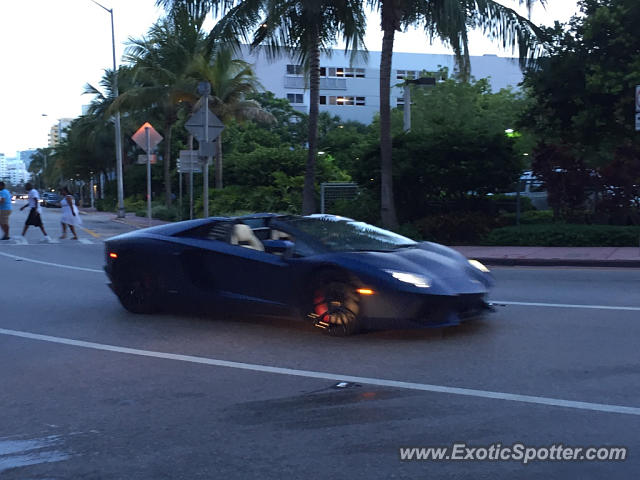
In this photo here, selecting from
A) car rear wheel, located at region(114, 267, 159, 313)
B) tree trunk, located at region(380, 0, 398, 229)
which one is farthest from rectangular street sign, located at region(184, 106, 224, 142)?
car rear wheel, located at region(114, 267, 159, 313)

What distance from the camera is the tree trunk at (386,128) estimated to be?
20062 mm

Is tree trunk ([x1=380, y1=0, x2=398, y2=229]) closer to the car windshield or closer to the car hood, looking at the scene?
the car windshield

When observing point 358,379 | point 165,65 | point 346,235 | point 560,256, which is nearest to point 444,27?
point 560,256

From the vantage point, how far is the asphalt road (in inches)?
175

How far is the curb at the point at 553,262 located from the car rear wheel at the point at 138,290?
8604mm

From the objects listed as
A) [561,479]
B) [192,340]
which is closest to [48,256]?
[192,340]

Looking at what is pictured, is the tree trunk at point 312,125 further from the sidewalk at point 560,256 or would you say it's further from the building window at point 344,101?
the building window at point 344,101

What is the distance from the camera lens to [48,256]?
1784 cm

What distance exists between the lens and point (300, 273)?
316 inches

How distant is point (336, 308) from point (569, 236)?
1182cm

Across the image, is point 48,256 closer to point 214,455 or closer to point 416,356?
point 416,356

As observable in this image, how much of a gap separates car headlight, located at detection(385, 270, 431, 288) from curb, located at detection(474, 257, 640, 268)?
8.65m

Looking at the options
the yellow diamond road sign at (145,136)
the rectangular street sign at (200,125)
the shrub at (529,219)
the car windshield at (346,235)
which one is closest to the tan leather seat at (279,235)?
the car windshield at (346,235)

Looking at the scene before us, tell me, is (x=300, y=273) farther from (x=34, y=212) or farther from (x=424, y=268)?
(x=34, y=212)
